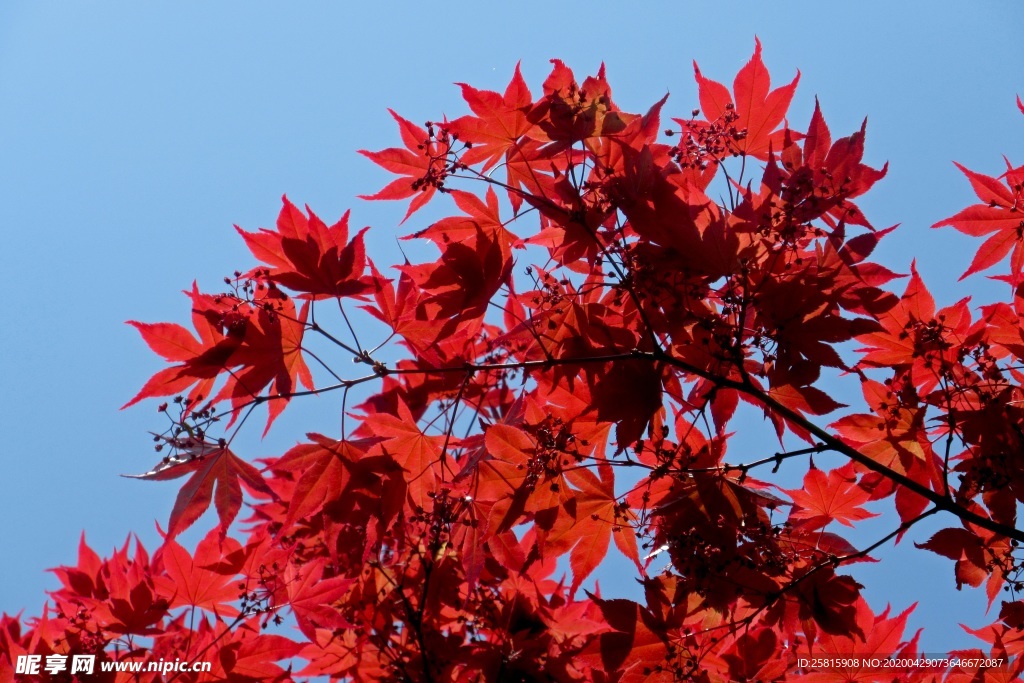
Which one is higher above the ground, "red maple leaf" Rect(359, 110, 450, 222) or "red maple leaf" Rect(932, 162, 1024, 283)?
"red maple leaf" Rect(359, 110, 450, 222)

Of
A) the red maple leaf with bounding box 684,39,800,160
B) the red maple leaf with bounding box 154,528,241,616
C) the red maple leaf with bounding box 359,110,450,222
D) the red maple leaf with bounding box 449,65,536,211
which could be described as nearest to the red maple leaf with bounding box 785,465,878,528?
the red maple leaf with bounding box 684,39,800,160

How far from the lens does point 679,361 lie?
153 cm

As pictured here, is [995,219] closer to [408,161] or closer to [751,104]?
[751,104]

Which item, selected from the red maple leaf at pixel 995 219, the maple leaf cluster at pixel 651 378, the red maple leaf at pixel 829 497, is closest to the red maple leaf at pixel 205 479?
the maple leaf cluster at pixel 651 378

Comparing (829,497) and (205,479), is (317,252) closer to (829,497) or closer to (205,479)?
(205,479)

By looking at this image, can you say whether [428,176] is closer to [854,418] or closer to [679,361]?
[679,361]

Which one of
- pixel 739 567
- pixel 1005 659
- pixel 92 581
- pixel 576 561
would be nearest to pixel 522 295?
pixel 576 561

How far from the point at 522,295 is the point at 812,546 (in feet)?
3.23

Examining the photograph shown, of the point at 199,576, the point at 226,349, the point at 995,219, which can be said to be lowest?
the point at 199,576

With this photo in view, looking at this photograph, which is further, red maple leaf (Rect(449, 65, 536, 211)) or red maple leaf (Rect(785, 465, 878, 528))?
red maple leaf (Rect(785, 465, 878, 528))

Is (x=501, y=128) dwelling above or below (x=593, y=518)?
above

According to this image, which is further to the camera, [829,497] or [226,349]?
[829,497]

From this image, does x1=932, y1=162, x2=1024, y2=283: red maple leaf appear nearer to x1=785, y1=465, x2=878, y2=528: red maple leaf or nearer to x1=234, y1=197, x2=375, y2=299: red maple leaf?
x1=785, y1=465, x2=878, y2=528: red maple leaf

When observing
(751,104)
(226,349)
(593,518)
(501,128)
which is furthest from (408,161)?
(593,518)
